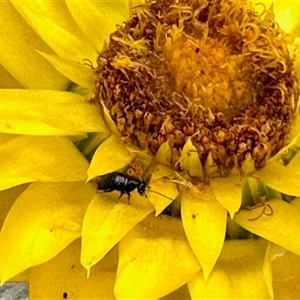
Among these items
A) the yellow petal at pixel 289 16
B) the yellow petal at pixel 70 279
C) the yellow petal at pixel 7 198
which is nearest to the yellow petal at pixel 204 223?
the yellow petal at pixel 70 279

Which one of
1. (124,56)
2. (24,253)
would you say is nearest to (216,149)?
(124,56)

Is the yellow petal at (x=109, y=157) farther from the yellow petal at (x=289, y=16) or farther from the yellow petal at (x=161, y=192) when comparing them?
the yellow petal at (x=289, y=16)

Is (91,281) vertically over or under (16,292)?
over

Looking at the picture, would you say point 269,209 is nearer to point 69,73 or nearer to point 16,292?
point 69,73

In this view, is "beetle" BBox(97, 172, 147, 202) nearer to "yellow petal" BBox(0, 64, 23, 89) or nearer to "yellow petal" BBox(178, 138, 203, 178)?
"yellow petal" BBox(178, 138, 203, 178)

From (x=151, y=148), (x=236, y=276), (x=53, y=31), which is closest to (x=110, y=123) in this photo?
(x=151, y=148)

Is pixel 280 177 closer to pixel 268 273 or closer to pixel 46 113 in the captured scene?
pixel 268 273
